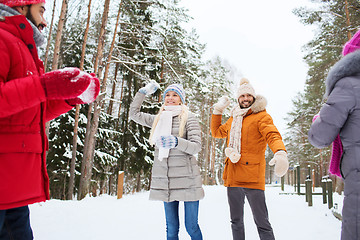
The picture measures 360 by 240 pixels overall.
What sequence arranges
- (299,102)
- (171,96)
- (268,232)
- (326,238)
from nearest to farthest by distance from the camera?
(268,232) < (171,96) < (326,238) < (299,102)

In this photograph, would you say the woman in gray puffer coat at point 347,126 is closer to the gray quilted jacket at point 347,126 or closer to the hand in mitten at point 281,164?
the gray quilted jacket at point 347,126

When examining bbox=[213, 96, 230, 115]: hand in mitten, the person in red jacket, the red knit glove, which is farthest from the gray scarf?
bbox=[213, 96, 230, 115]: hand in mitten

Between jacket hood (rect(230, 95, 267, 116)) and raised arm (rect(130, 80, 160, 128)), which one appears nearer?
jacket hood (rect(230, 95, 267, 116))

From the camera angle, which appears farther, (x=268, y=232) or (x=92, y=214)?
(x=92, y=214)

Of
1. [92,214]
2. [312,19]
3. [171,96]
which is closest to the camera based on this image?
[171,96]

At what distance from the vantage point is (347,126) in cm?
185

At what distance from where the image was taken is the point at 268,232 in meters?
3.17

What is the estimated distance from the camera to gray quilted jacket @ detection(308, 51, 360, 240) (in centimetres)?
174

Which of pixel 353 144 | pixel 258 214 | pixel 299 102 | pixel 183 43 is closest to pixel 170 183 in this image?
pixel 258 214

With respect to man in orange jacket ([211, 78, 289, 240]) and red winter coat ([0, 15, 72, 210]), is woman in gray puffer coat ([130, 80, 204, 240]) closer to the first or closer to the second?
man in orange jacket ([211, 78, 289, 240])

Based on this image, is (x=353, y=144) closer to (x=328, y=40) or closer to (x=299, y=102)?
(x=328, y=40)

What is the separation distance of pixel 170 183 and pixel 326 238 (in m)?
3.32

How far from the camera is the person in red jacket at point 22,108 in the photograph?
151cm

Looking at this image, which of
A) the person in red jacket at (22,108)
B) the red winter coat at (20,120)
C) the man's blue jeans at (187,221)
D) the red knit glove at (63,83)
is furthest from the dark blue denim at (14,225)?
the man's blue jeans at (187,221)
